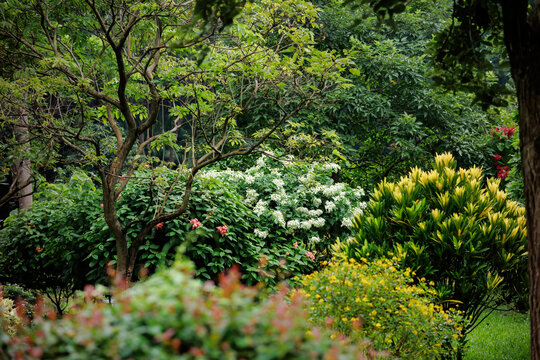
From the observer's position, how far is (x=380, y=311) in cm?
379

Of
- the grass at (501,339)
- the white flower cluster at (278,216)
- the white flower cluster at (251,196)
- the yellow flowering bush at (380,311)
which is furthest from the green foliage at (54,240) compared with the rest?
the grass at (501,339)

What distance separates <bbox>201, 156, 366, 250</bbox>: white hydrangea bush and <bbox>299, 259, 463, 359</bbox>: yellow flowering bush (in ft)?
7.86

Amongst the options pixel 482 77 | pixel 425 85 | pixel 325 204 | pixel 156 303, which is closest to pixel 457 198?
pixel 482 77

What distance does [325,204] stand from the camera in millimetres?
7145

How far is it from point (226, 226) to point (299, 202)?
1.87 meters

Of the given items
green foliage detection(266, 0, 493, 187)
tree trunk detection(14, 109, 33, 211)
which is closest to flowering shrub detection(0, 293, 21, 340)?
tree trunk detection(14, 109, 33, 211)

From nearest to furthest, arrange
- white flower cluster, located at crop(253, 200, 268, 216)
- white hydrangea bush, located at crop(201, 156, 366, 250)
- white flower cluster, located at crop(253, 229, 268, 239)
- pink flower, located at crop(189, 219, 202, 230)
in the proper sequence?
pink flower, located at crop(189, 219, 202, 230) < white flower cluster, located at crop(253, 229, 268, 239) < white flower cluster, located at crop(253, 200, 268, 216) < white hydrangea bush, located at crop(201, 156, 366, 250)

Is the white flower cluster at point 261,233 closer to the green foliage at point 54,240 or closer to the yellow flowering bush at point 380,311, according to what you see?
the yellow flowering bush at point 380,311

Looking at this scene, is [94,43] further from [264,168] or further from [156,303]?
[156,303]

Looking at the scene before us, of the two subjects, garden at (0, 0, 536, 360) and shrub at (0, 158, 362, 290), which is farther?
shrub at (0, 158, 362, 290)

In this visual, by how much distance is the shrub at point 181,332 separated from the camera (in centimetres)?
136

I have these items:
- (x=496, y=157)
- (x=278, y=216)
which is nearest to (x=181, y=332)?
(x=278, y=216)

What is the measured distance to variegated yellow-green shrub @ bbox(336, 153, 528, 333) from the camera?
4672mm

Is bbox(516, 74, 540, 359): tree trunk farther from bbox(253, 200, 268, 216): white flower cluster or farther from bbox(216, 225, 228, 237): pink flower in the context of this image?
→ bbox(253, 200, 268, 216): white flower cluster
